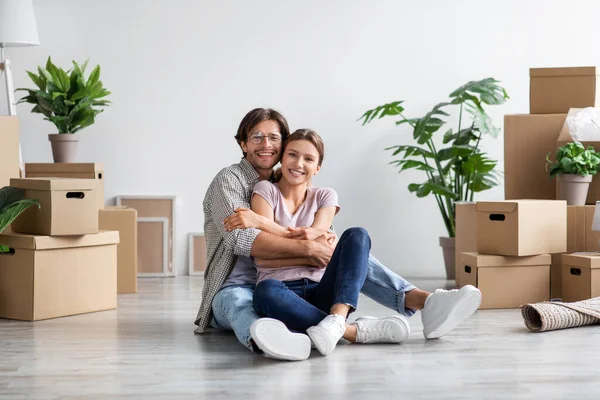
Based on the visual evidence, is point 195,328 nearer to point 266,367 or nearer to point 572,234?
point 266,367

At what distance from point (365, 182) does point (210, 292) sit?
2.18 m

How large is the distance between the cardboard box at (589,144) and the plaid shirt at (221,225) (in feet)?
5.44

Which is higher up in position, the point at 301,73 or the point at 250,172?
the point at 301,73

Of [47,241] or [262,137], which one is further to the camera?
[47,241]

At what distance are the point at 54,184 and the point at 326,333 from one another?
1365 mm

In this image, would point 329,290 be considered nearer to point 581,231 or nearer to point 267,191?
point 267,191

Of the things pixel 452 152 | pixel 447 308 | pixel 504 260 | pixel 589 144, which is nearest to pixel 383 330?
pixel 447 308

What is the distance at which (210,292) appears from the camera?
2.92 metres

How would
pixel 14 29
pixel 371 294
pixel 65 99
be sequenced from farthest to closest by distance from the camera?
pixel 14 29 < pixel 65 99 < pixel 371 294

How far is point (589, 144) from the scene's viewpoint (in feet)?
12.9

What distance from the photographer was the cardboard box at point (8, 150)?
3713 millimetres

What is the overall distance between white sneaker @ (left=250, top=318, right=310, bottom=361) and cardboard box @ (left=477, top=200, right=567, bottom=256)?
56.1 inches

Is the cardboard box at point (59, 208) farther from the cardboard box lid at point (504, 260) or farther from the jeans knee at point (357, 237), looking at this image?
the cardboard box lid at point (504, 260)

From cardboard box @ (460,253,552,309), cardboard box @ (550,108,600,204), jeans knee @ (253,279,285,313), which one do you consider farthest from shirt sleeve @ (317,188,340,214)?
cardboard box @ (550,108,600,204)
